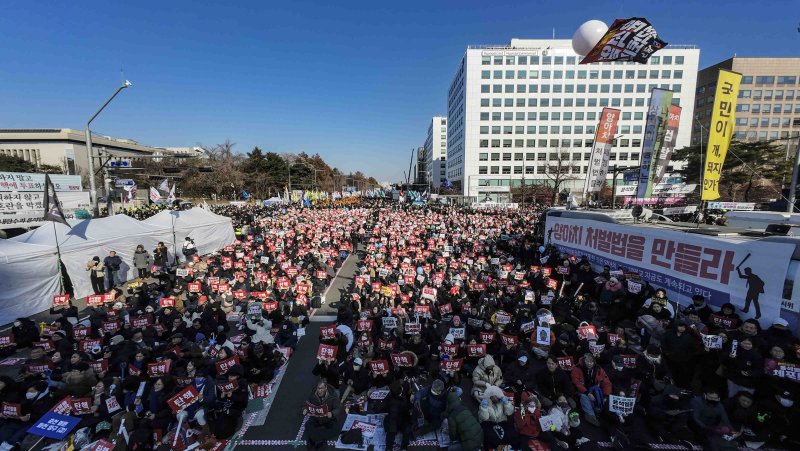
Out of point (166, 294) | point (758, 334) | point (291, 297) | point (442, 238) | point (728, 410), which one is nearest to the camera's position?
point (728, 410)

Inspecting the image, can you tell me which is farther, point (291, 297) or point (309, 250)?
point (309, 250)

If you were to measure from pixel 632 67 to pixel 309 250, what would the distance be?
74819 millimetres

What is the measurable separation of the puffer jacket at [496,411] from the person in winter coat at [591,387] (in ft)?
5.56

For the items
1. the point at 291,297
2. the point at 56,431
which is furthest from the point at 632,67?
the point at 56,431

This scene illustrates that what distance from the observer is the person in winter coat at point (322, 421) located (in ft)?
19.0

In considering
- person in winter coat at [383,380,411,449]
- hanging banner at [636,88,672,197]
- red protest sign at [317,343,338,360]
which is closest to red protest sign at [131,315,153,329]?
red protest sign at [317,343,338,360]

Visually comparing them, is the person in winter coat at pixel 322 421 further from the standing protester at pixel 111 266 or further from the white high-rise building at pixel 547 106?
the white high-rise building at pixel 547 106

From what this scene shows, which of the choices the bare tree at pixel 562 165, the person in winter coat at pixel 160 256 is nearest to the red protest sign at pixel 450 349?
the person in winter coat at pixel 160 256

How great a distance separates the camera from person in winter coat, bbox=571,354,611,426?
6.41 m

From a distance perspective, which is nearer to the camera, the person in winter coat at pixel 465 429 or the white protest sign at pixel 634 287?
the person in winter coat at pixel 465 429

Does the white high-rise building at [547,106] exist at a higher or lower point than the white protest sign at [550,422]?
higher

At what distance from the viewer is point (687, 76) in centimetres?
6334

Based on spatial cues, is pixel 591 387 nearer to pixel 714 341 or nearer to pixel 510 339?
pixel 510 339

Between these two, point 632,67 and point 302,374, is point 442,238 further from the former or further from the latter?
point 632,67
